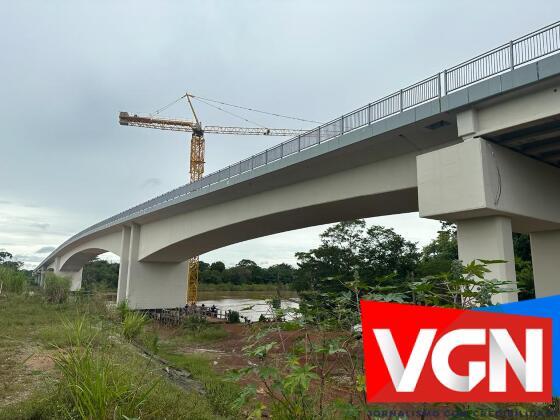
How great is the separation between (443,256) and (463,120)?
733 inches

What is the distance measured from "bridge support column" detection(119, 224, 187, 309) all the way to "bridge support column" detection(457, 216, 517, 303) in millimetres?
22902

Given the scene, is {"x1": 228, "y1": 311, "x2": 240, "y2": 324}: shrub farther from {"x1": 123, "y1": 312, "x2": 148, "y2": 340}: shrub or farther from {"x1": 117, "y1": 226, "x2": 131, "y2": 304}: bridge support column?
{"x1": 123, "y1": 312, "x2": 148, "y2": 340}: shrub

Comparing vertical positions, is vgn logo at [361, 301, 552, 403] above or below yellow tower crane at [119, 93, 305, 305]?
below

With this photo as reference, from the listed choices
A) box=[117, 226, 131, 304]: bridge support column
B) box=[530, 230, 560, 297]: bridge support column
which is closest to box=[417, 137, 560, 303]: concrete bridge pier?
box=[530, 230, 560, 297]: bridge support column

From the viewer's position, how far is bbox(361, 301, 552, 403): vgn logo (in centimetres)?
288

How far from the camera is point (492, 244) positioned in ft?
32.4

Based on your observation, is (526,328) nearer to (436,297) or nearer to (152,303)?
(436,297)

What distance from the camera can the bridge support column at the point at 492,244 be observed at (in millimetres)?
9453

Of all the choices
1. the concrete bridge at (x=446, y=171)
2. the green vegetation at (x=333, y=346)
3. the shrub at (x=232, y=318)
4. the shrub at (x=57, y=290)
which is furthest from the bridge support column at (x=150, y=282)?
the green vegetation at (x=333, y=346)

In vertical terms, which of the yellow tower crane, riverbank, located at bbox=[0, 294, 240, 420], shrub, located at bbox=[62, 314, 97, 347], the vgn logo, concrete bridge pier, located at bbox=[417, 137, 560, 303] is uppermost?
the yellow tower crane

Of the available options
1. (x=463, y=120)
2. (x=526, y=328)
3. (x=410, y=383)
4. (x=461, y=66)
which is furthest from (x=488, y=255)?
(x=410, y=383)

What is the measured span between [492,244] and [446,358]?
799 centimetres

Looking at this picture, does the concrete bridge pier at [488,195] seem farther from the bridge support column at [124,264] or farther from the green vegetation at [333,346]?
the bridge support column at [124,264]

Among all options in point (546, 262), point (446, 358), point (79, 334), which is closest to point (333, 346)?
point (446, 358)
